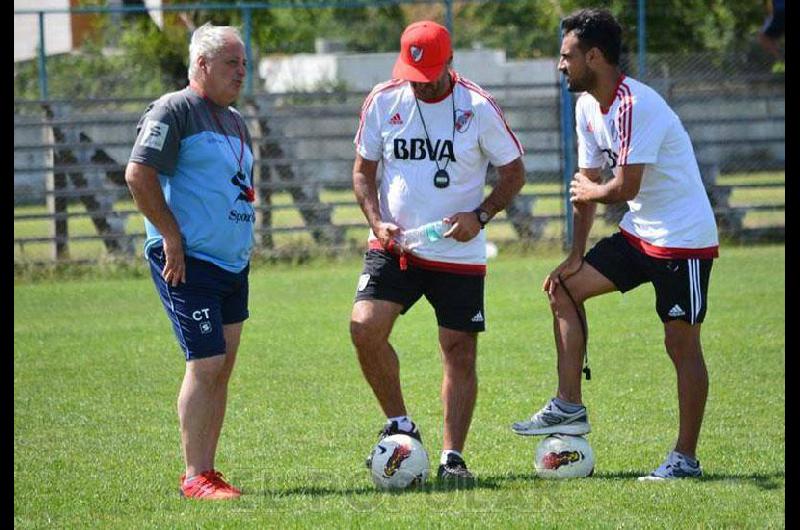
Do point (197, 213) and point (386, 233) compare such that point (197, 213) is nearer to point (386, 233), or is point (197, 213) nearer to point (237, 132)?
point (237, 132)

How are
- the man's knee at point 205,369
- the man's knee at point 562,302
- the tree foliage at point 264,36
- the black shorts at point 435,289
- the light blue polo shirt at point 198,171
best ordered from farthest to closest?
the tree foliage at point 264,36 < the man's knee at point 562,302 < the black shorts at point 435,289 < the man's knee at point 205,369 < the light blue polo shirt at point 198,171

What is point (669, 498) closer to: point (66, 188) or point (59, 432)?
point (59, 432)

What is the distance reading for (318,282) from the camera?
1528 cm

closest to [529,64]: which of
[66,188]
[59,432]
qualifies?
[66,188]

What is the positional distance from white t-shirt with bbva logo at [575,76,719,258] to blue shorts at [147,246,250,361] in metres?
2.00

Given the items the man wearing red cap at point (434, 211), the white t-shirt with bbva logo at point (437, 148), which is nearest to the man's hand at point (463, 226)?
the man wearing red cap at point (434, 211)

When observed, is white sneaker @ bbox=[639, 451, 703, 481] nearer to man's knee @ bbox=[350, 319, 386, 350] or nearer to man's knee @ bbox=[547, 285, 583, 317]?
man's knee @ bbox=[547, 285, 583, 317]

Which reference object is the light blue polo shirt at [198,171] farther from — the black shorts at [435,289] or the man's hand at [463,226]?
the man's hand at [463,226]

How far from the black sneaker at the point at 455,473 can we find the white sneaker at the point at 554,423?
1.16 ft

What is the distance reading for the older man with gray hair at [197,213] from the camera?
6.09m

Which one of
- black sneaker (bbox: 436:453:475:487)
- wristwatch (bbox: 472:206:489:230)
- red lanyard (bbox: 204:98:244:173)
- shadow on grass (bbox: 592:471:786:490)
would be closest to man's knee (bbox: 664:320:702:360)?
shadow on grass (bbox: 592:471:786:490)

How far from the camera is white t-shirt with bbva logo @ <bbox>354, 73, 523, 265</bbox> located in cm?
657

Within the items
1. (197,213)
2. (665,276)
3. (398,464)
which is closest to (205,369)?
(197,213)
